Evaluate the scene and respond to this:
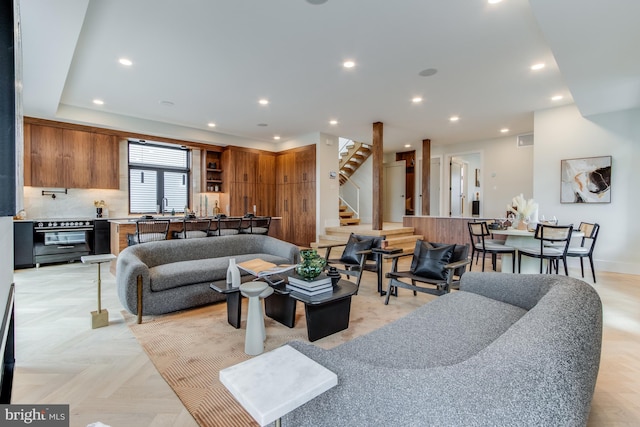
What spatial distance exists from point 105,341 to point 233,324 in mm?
1052

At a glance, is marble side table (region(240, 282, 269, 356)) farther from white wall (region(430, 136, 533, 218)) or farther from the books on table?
white wall (region(430, 136, 533, 218))

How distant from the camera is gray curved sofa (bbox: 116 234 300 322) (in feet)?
9.76

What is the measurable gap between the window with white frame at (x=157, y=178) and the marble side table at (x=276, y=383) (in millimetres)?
7354

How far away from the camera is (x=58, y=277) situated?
4.69m

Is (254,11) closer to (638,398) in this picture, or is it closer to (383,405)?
(383,405)

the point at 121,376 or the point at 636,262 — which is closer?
the point at 121,376

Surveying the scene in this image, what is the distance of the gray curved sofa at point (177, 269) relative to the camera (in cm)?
297

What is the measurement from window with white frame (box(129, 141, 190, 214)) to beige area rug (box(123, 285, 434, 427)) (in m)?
4.68

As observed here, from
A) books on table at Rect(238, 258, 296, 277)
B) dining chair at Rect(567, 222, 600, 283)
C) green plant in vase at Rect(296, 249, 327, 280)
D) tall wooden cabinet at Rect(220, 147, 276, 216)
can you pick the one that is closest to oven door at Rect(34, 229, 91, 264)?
tall wooden cabinet at Rect(220, 147, 276, 216)

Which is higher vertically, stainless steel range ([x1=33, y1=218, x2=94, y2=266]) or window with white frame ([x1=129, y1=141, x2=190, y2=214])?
window with white frame ([x1=129, y1=141, x2=190, y2=214])

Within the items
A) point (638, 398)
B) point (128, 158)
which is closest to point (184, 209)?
point (128, 158)

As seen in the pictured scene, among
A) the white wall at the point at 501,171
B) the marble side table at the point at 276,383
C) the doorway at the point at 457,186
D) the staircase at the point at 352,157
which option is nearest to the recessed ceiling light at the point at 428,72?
the marble side table at the point at 276,383

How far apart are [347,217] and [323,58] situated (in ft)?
20.5

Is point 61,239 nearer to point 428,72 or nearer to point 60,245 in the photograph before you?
point 60,245
